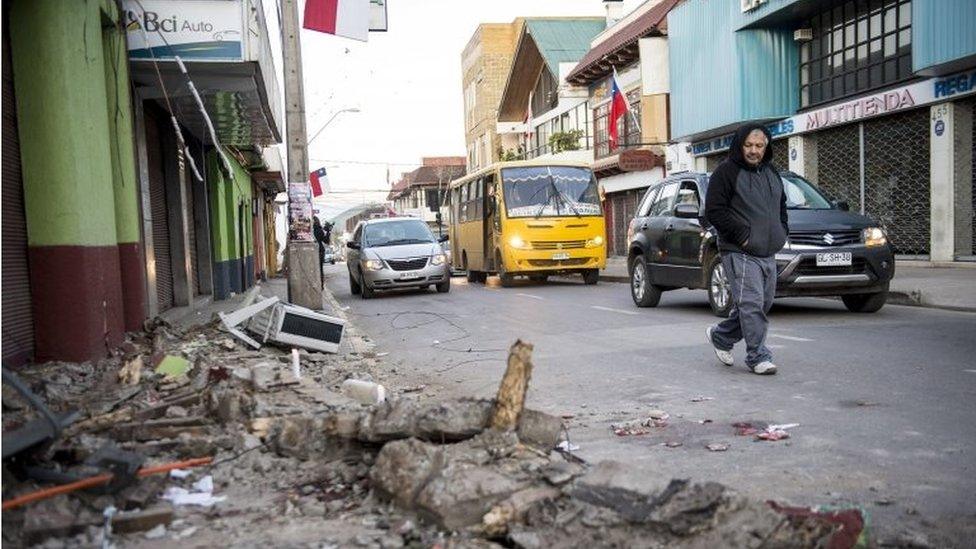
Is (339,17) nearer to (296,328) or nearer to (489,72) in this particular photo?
(296,328)

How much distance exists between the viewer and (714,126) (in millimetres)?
25172

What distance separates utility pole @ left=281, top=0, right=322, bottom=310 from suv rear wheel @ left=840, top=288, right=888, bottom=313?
7.06 metres

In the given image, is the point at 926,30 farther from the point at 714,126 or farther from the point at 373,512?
the point at 373,512

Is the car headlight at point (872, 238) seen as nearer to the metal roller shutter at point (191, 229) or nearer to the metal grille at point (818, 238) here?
the metal grille at point (818, 238)

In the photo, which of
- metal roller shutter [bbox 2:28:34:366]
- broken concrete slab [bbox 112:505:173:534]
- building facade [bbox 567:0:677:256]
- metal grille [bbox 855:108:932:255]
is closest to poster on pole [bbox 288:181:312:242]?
metal roller shutter [bbox 2:28:34:366]

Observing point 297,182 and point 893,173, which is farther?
point 893,173

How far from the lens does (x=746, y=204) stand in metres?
6.70

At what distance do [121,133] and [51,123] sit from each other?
1.66 metres

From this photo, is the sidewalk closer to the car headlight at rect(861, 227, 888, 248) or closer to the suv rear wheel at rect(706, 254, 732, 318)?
the car headlight at rect(861, 227, 888, 248)

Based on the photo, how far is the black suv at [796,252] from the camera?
10.0 m

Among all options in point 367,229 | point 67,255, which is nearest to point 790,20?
point 367,229

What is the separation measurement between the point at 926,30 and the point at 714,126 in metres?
8.98

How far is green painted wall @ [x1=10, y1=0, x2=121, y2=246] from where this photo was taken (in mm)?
6398

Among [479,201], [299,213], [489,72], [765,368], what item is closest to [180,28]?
[299,213]
